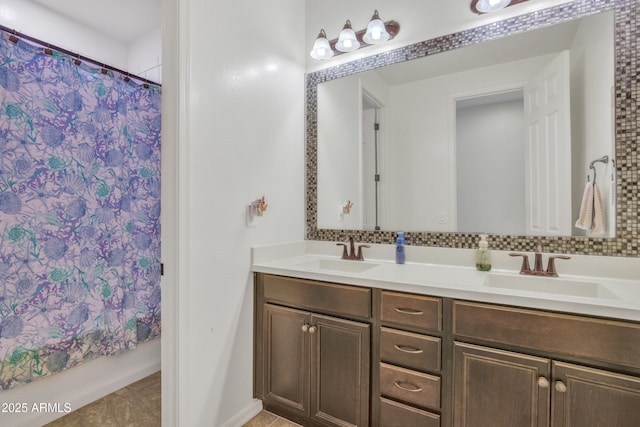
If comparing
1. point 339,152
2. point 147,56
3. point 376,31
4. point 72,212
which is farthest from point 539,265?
point 147,56

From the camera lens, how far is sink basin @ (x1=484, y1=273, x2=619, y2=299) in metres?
1.30

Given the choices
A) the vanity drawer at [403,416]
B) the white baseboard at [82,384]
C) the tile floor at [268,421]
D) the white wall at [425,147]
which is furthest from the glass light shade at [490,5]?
the white baseboard at [82,384]

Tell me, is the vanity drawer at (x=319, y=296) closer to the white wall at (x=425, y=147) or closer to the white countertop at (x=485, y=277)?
the white countertop at (x=485, y=277)

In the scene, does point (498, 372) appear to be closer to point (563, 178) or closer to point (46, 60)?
point (563, 178)

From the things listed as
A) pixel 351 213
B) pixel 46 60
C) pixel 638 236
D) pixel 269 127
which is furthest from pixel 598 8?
pixel 46 60

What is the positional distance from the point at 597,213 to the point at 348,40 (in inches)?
64.9

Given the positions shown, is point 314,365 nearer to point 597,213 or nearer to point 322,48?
point 597,213

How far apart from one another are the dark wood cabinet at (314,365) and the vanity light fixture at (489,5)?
1.61m

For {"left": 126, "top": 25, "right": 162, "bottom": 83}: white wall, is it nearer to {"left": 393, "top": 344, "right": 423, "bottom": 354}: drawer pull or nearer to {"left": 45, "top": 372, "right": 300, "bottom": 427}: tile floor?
{"left": 45, "top": 372, "right": 300, "bottom": 427}: tile floor

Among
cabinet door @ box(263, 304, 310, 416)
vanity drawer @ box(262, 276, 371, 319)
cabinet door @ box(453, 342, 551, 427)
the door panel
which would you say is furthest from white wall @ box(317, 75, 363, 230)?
cabinet door @ box(453, 342, 551, 427)

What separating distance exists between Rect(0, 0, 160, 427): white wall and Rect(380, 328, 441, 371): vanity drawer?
1.82 meters

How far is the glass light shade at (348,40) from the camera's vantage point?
76.5 inches

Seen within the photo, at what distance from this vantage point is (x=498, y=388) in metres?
1.13

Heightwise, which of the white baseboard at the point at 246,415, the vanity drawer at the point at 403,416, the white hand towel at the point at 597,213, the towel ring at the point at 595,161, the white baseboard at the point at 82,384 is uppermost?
the towel ring at the point at 595,161
